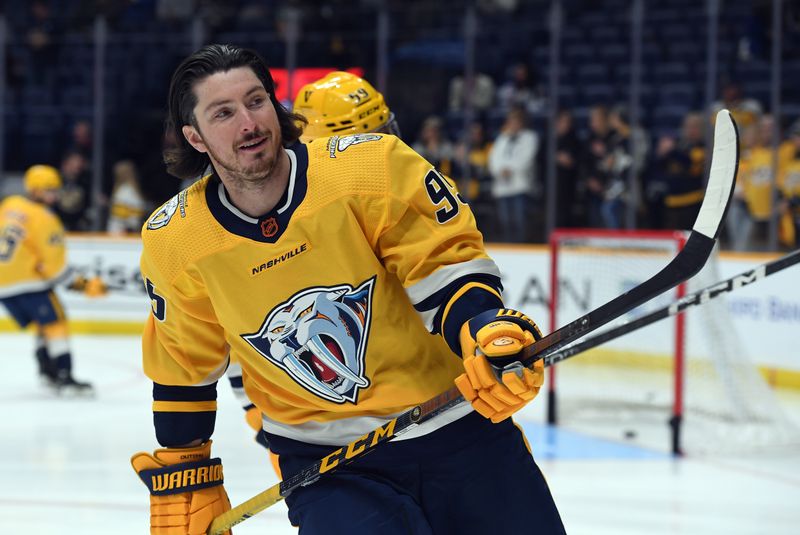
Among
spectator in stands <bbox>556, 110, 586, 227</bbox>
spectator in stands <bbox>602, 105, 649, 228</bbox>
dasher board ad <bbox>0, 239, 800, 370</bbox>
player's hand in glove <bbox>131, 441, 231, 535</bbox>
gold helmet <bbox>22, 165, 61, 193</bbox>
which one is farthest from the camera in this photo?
spectator in stands <bbox>556, 110, 586, 227</bbox>

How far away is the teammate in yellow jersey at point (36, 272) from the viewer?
6.46 meters

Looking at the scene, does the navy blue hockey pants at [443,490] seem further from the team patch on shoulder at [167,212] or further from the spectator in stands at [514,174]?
the spectator in stands at [514,174]

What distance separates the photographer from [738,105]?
7.06 metres

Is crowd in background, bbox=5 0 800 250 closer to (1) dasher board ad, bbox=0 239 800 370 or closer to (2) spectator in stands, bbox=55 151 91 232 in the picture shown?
(2) spectator in stands, bbox=55 151 91 232

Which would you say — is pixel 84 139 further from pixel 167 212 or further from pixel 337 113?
pixel 167 212

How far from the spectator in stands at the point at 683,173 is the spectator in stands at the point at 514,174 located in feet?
2.70

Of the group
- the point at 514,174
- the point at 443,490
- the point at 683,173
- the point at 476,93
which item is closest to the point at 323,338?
the point at 443,490

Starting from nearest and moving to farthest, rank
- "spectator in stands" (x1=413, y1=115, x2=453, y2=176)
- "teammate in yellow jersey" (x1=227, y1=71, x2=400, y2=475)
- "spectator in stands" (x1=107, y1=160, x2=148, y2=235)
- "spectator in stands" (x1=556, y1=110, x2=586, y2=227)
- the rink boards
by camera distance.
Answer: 1. "teammate in yellow jersey" (x1=227, y1=71, x2=400, y2=475)
2. the rink boards
3. "spectator in stands" (x1=556, y1=110, x2=586, y2=227)
4. "spectator in stands" (x1=413, y1=115, x2=453, y2=176)
5. "spectator in stands" (x1=107, y1=160, x2=148, y2=235)

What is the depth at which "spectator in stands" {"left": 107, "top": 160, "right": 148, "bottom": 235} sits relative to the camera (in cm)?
884

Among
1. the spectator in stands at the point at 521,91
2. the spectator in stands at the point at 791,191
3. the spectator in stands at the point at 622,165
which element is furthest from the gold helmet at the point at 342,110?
the spectator in stands at the point at 521,91

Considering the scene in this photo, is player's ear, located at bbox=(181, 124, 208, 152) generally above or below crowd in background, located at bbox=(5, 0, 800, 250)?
above

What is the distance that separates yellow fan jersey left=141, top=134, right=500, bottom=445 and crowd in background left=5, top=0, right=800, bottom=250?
17.3ft

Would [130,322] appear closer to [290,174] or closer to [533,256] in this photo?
[533,256]

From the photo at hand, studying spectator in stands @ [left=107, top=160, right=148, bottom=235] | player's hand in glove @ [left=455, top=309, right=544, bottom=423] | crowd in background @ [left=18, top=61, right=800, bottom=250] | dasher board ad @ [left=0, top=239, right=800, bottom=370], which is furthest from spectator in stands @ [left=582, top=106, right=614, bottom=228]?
player's hand in glove @ [left=455, top=309, right=544, bottom=423]
